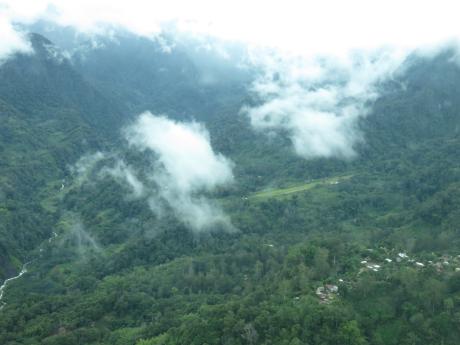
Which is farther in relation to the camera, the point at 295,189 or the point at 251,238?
the point at 295,189

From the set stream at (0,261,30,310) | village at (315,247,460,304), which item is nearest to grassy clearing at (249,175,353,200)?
stream at (0,261,30,310)

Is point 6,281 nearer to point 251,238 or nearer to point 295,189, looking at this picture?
point 251,238

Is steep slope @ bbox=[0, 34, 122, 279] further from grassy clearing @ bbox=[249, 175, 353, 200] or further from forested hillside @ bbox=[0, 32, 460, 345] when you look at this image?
grassy clearing @ bbox=[249, 175, 353, 200]

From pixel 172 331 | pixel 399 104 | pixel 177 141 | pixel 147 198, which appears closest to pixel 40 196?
pixel 147 198

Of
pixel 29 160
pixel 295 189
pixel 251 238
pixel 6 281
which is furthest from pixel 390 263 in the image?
pixel 29 160

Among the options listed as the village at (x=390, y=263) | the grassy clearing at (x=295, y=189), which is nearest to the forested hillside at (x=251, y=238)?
the village at (x=390, y=263)
